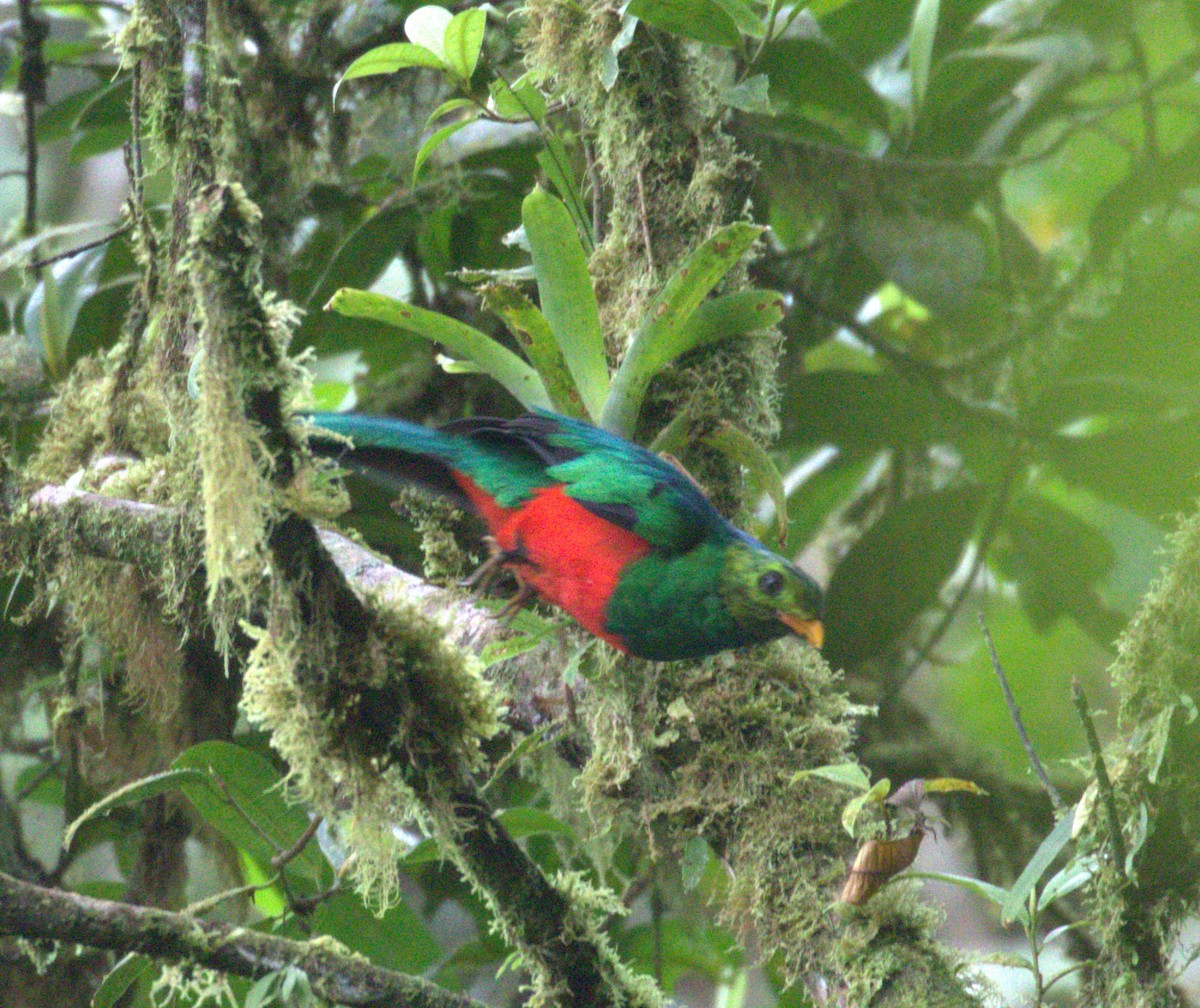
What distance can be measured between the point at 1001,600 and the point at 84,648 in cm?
377

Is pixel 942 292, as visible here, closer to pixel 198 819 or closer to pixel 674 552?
pixel 674 552

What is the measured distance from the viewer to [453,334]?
2234mm

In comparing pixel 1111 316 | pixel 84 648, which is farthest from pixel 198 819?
pixel 1111 316

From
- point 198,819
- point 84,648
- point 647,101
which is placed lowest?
point 198,819

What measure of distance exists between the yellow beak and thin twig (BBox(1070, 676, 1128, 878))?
0.40m

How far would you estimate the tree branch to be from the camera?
4.88ft

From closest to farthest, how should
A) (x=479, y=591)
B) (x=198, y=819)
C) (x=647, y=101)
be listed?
(x=479, y=591)
(x=647, y=101)
(x=198, y=819)

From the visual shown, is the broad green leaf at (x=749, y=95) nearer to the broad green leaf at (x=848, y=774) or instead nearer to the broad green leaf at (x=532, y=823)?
the broad green leaf at (x=848, y=774)

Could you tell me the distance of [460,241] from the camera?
11.6 ft

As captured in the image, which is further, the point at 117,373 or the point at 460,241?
the point at 460,241

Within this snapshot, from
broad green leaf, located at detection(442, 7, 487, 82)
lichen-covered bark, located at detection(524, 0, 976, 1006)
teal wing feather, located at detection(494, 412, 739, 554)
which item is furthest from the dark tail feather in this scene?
broad green leaf, located at detection(442, 7, 487, 82)

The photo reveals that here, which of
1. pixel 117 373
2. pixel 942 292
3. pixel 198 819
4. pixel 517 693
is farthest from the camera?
pixel 942 292

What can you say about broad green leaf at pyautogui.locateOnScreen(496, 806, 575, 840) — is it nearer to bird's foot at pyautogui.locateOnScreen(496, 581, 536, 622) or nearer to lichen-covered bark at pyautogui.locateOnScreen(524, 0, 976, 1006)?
lichen-covered bark at pyautogui.locateOnScreen(524, 0, 976, 1006)

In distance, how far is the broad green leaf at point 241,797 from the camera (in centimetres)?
213
